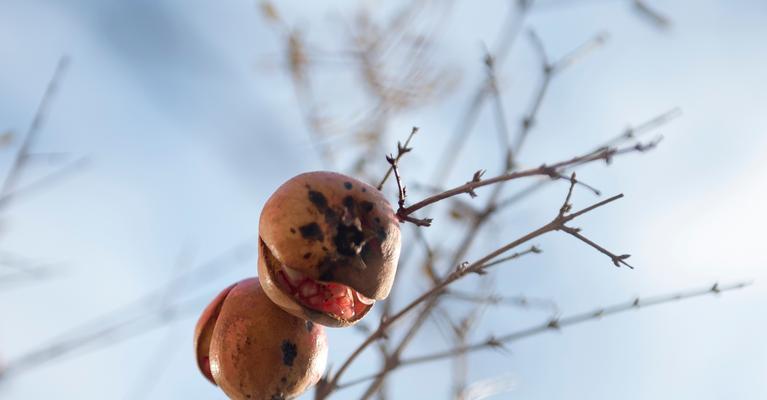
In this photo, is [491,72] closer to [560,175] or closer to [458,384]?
[560,175]

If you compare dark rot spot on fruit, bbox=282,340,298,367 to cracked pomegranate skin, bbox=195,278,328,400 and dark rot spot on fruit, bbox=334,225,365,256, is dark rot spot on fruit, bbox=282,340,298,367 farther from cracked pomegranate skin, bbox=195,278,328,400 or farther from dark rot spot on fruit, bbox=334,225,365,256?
dark rot spot on fruit, bbox=334,225,365,256

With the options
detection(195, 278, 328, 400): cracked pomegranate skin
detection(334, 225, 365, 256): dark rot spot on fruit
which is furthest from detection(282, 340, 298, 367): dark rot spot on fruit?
detection(334, 225, 365, 256): dark rot spot on fruit

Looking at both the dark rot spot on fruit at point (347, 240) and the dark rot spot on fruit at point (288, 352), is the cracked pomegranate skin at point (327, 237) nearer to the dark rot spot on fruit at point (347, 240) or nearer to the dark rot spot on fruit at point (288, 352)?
the dark rot spot on fruit at point (347, 240)

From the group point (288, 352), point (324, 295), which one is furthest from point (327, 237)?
point (288, 352)

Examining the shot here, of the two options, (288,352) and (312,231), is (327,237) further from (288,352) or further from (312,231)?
(288,352)

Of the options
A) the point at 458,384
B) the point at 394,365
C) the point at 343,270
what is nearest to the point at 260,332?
the point at 343,270

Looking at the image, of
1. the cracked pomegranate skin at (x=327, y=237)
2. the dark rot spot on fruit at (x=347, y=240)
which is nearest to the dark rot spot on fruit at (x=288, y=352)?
the cracked pomegranate skin at (x=327, y=237)
